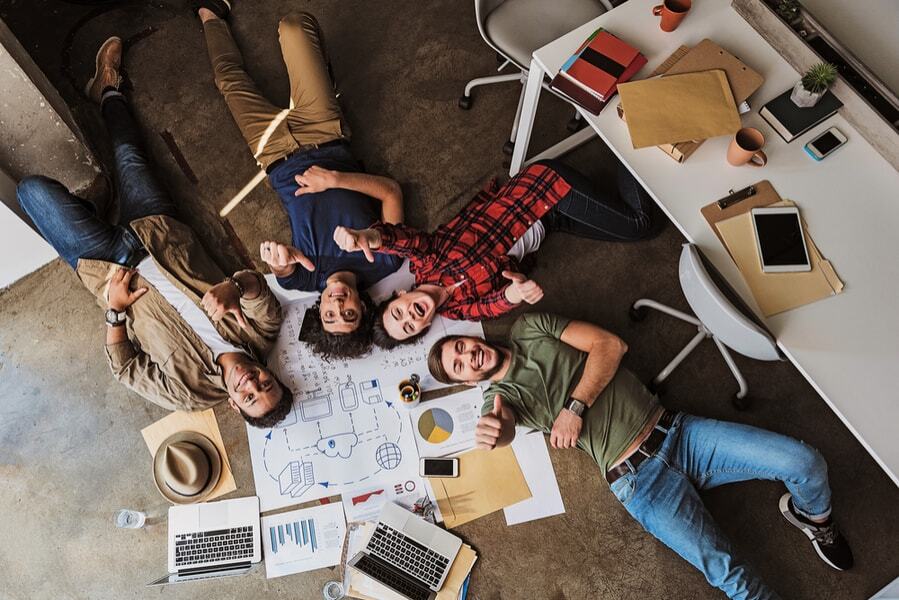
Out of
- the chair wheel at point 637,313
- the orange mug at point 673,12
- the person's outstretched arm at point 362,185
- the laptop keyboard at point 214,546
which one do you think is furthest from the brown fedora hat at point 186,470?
the orange mug at point 673,12

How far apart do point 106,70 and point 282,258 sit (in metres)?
1.48

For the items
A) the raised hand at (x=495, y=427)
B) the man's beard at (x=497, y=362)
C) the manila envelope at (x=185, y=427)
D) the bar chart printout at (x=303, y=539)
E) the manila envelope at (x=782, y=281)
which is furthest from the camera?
the manila envelope at (x=185, y=427)

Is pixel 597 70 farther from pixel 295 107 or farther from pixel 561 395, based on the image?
pixel 295 107

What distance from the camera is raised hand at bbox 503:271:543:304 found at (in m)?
2.36

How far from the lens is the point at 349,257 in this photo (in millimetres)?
2592

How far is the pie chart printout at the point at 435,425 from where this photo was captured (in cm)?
266

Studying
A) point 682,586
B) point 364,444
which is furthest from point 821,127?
point 364,444

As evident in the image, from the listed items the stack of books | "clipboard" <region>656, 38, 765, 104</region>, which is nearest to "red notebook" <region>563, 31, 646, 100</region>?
the stack of books

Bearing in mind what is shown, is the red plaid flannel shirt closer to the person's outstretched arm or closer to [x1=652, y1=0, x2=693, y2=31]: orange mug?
the person's outstretched arm

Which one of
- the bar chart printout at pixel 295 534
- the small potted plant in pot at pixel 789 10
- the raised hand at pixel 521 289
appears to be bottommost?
the bar chart printout at pixel 295 534

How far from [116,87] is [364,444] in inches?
81.9

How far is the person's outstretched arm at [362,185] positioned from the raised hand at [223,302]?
1.65ft

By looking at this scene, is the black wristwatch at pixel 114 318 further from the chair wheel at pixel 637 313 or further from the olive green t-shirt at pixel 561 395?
the chair wheel at pixel 637 313

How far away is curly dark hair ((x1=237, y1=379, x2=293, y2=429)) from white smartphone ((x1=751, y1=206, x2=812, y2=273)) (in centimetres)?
187
